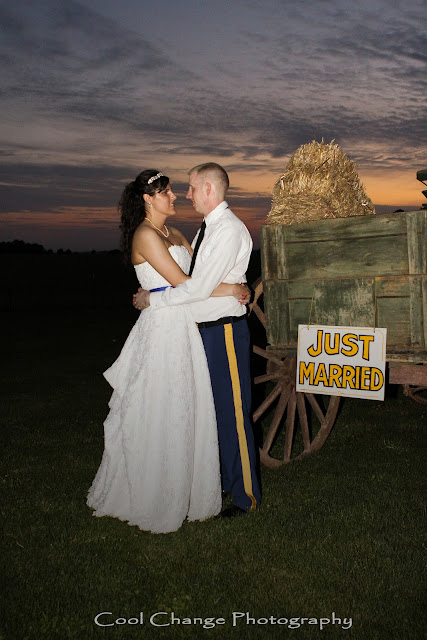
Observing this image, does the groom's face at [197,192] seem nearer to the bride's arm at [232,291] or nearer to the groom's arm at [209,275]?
the groom's arm at [209,275]

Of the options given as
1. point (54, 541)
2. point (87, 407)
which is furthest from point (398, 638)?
point (87, 407)

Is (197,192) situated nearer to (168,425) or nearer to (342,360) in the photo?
(168,425)

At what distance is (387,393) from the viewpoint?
832cm

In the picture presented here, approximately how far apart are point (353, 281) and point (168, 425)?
1.61 meters

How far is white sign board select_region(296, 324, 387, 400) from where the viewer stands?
448cm

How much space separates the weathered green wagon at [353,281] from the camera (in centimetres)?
432

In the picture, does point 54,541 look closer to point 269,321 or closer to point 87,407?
point 269,321

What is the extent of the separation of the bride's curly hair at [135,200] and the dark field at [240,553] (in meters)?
1.79

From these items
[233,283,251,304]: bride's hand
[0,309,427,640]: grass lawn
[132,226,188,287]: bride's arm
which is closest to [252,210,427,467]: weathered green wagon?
[0,309,427,640]: grass lawn

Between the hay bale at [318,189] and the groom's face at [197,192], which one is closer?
the groom's face at [197,192]

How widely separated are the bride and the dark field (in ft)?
0.66

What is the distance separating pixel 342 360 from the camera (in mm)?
4688

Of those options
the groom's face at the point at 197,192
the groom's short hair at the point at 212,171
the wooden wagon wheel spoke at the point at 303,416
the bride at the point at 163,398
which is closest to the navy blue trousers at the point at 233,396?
the bride at the point at 163,398

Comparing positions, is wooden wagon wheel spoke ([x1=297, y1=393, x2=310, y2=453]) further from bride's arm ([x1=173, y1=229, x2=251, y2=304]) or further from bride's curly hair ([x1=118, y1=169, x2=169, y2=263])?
bride's curly hair ([x1=118, y1=169, x2=169, y2=263])
